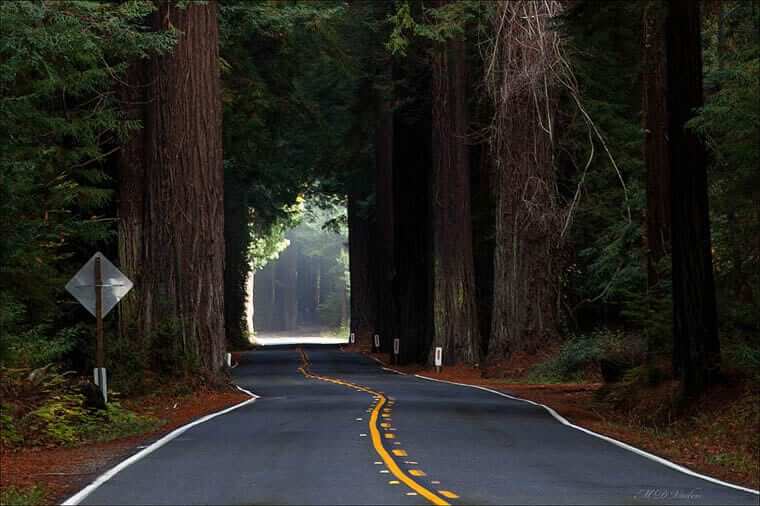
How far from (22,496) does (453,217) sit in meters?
30.9

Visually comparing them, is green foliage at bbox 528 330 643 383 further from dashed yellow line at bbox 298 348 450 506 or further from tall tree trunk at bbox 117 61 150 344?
tall tree trunk at bbox 117 61 150 344

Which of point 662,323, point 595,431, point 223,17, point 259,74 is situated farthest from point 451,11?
point 595,431

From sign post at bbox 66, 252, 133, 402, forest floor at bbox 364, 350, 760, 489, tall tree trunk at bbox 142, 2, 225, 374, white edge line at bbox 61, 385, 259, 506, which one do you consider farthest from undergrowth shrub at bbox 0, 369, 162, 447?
tall tree trunk at bbox 142, 2, 225, 374

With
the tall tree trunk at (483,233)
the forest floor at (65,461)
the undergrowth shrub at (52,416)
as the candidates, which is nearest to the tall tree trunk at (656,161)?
the forest floor at (65,461)

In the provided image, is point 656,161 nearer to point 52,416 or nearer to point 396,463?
point 52,416

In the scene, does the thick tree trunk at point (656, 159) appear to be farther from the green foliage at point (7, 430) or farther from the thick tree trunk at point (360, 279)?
the thick tree trunk at point (360, 279)

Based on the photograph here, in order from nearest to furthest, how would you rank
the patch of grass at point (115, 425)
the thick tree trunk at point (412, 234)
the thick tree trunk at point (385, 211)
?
the patch of grass at point (115, 425), the thick tree trunk at point (412, 234), the thick tree trunk at point (385, 211)

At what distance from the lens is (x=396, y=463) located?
16.2 meters

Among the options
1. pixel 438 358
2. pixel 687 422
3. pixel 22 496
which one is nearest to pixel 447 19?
pixel 438 358

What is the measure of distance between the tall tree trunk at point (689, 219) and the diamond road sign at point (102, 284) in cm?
912

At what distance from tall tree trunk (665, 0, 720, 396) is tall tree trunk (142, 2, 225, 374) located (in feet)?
40.6

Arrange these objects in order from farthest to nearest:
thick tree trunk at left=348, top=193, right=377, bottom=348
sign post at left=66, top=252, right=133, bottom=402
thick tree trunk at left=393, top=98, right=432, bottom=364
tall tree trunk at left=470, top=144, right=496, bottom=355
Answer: thick tree trunk at left=348, top=193, right=377, bottom=348 < thick tree trunk at left=393, top=98, right=432, bottom=364 < tall tree trunk at left=470, top=144, right=496, bottom=355 < sign post at left=66, top=252, right=133, bottom=402

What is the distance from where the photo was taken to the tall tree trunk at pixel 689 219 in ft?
71.6

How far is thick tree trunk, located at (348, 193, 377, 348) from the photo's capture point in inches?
3031
